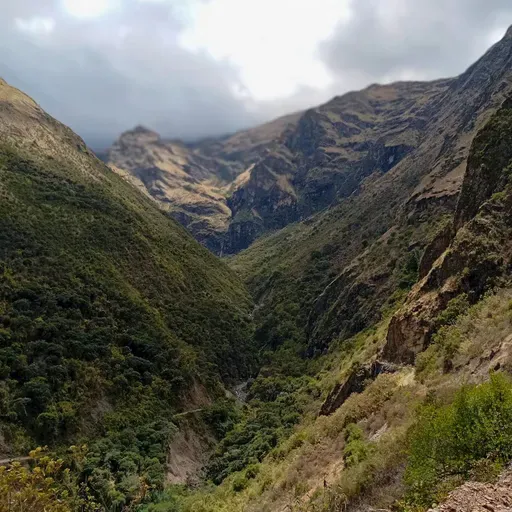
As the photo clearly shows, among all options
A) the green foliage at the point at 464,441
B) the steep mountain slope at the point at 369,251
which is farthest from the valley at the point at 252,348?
Result: the steep mountain slope at the point at 369,251

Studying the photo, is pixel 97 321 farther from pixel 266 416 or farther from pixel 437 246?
pixel 437 246

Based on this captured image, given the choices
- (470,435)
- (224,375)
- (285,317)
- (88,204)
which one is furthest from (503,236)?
(88,204)

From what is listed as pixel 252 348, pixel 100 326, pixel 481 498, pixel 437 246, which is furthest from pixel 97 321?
pixel 481 498

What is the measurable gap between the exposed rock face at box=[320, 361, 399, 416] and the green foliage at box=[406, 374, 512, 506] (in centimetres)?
1890

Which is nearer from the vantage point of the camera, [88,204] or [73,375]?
[73,375]

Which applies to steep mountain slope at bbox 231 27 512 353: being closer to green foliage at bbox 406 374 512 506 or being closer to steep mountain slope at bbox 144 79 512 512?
steep mountain slope at bbox 144 79 512 512

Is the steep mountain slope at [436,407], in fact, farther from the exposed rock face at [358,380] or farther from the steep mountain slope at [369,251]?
the steep mountain slope at [369,251]

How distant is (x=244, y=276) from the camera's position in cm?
17062

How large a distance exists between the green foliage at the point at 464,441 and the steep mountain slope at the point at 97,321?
4343 centimetres

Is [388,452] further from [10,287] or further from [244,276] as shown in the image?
[244,276]

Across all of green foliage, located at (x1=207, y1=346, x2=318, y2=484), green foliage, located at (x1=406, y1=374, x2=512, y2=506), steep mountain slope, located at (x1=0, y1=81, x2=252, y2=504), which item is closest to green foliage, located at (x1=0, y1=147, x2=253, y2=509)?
steep mountain slope, located at (x1=0, y1=81, x2=252, y2=504)

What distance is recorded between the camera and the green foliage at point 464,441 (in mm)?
11234

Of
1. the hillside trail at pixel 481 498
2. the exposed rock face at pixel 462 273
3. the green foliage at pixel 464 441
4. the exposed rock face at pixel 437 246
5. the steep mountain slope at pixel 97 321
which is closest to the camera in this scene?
the hillside trail at pixel 481 498

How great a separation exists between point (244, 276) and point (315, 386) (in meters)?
106
